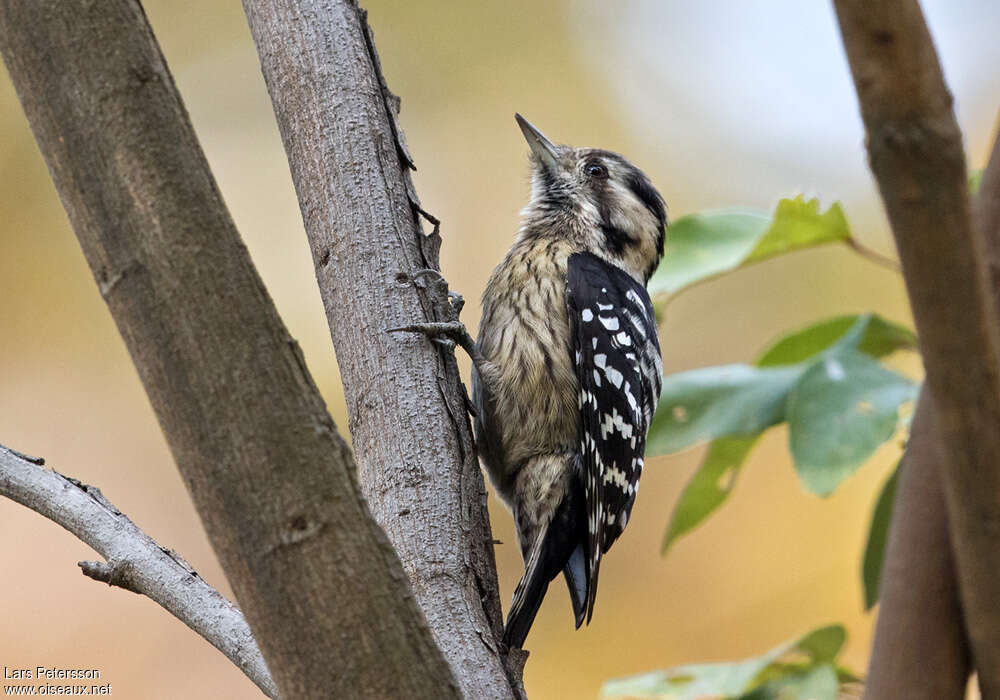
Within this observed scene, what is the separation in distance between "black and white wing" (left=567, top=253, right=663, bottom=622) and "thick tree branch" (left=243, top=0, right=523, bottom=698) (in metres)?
0.65

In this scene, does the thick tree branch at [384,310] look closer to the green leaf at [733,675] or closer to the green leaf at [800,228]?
the green leaf at [733,675]

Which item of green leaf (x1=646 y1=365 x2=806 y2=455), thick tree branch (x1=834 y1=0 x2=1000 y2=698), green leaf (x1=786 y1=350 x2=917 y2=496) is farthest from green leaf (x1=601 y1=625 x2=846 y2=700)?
thick tree branch (x1=834 y1=0 x2=1000 y2=698)

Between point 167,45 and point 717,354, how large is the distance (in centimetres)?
317

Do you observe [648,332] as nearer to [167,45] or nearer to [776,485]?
[776,485]

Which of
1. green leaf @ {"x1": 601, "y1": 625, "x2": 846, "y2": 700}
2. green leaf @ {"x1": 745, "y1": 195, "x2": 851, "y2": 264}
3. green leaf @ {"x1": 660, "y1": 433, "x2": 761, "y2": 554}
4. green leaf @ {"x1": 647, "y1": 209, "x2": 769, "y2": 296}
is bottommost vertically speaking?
green leaf @ {"x1": 601, "y1": 625, "x2": 846, "y2": 700}

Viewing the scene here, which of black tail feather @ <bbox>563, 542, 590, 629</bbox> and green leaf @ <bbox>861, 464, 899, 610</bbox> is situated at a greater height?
black tail feather @ <bbox>563, 542, 590, 629</bbox>

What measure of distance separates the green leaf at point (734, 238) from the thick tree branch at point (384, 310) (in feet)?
2.41

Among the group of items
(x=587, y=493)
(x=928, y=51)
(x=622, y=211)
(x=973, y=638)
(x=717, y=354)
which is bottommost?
(x=973, y=638)

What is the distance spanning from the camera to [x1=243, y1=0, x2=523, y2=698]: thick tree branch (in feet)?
5.65

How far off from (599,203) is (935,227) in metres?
2.32

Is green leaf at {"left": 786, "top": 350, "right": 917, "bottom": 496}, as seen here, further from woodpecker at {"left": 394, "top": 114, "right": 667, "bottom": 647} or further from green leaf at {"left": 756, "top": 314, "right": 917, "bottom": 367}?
woodpecker at {"left": 394, "top": 114, "right": 667, "bottom": 647}

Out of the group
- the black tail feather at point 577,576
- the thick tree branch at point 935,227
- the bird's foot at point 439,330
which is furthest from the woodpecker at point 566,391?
the thick tree branch at point 935,227

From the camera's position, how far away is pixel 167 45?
5.09 metres

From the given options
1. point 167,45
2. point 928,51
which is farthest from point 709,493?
point 167,45
